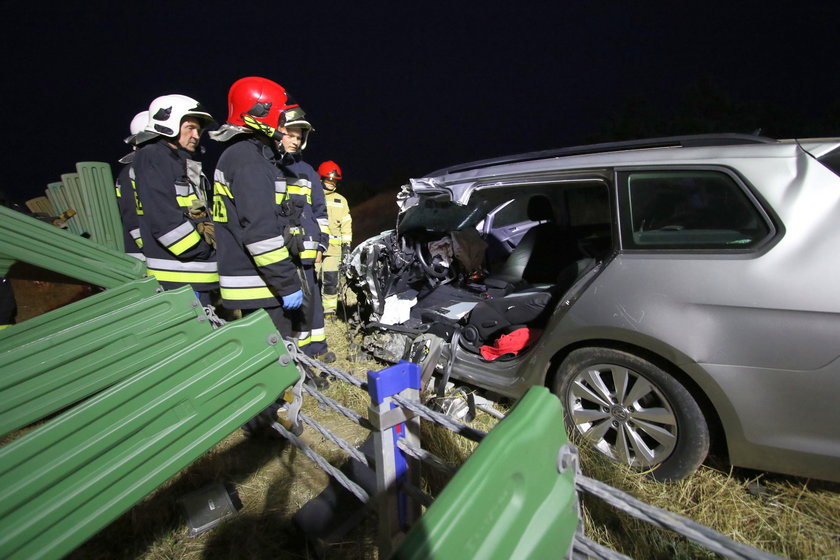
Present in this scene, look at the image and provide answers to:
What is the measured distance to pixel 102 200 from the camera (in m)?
5.37

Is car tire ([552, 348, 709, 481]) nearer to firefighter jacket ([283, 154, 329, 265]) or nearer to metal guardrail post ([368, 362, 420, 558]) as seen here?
metal guardrail post ([368, 362, 420, 558])

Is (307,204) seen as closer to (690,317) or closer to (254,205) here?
(254,205)

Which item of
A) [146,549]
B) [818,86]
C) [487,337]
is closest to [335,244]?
[487,337]

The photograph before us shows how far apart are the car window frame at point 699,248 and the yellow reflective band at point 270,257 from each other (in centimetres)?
198

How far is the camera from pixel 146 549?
196 cm

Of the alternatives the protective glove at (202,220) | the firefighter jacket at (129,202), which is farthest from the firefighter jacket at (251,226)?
the firefighter jacket at (129,202)

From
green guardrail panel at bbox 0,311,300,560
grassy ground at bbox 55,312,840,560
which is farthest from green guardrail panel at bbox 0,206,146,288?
green guardrail panel at bbox 0,311,300,560

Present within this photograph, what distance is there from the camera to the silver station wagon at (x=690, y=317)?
62.5 inches

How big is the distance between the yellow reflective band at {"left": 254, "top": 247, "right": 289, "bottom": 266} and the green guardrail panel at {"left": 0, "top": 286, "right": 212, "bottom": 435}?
0.54 metres

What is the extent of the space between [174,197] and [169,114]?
0.77m

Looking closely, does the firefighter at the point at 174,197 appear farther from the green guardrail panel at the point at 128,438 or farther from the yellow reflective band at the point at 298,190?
the green guardrail panel at the point at 128,438

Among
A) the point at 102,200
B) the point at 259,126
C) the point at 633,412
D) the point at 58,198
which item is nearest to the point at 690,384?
the point at 633,412

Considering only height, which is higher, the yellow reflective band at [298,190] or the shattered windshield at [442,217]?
the yellow reflective band at [298,190]

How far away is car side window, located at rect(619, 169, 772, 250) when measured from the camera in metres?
1.79
